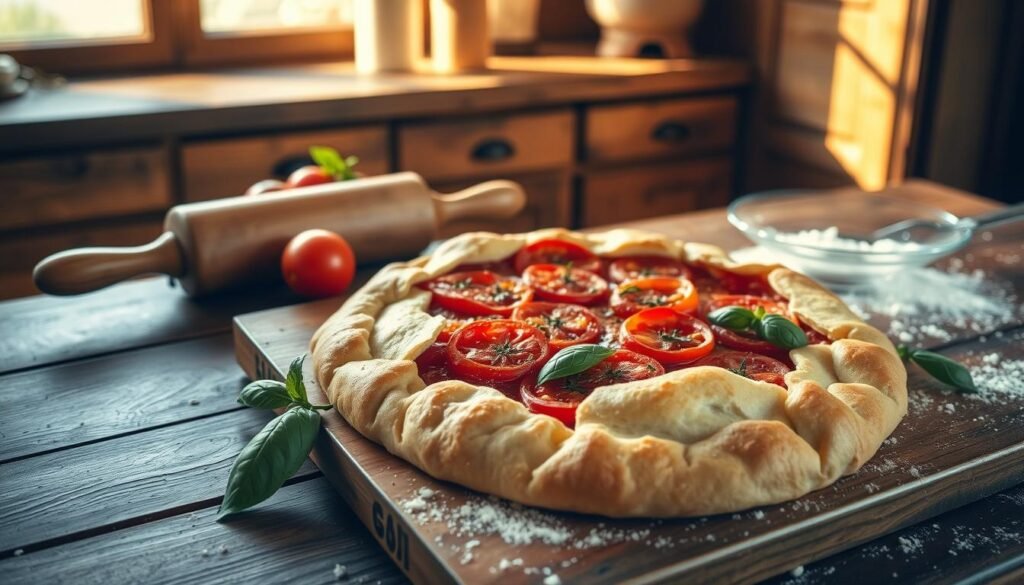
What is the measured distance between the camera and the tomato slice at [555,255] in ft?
5.67

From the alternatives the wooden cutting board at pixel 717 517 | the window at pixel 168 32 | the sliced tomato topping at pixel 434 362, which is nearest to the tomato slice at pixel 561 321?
the sliced tomato topping at pixel 434 362

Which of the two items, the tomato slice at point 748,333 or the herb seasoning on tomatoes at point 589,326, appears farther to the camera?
the tomato slice at point 748,333

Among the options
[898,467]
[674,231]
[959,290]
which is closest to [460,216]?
[674,231]

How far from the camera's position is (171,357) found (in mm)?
1596

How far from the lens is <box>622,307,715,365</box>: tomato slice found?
137cm

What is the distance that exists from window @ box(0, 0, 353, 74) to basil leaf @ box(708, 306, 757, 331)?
254cm

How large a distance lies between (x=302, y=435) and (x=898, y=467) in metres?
0.70

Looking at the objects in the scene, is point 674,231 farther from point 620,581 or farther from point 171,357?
point 620,581

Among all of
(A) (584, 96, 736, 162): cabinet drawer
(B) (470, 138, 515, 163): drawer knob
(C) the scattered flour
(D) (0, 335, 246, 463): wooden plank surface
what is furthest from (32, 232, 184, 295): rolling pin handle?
(A) (584, 96, 736, 162): cabinet drawer

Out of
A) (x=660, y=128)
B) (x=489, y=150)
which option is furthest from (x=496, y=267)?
(x=660, y=128)

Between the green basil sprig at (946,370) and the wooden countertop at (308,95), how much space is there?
6.48 ft

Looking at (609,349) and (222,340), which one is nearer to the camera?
(609,349)

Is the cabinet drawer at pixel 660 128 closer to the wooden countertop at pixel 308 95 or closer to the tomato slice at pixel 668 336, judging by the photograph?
the wooden countertop at pixel 308 95

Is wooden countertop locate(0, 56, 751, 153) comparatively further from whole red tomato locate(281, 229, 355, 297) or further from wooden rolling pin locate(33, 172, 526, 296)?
whole red tomato locate(281, 229, 355, 297)
